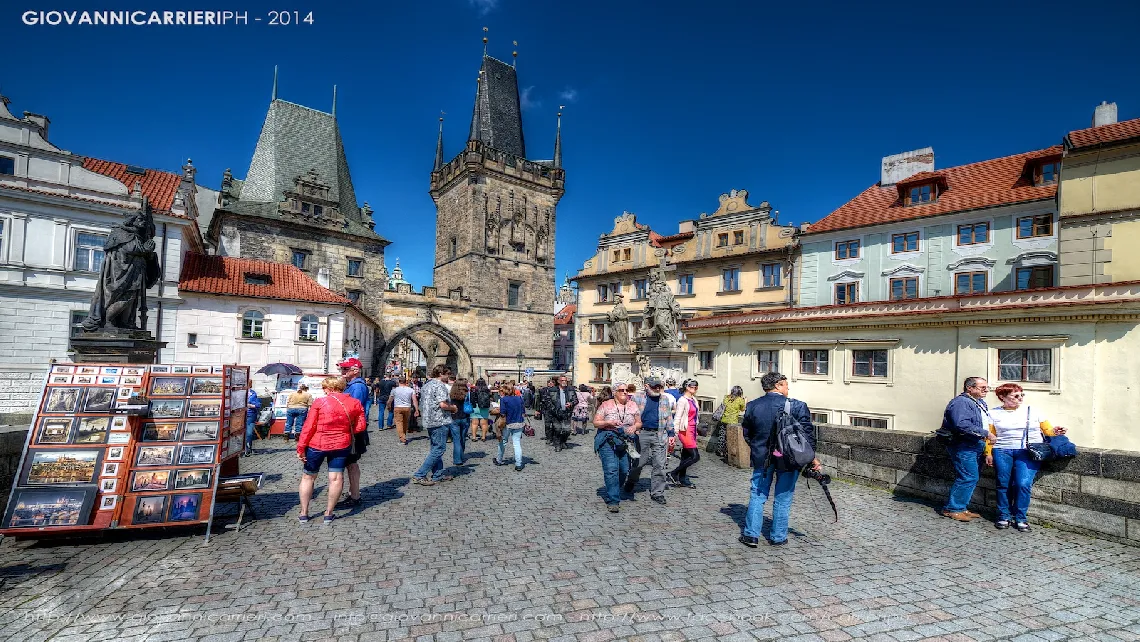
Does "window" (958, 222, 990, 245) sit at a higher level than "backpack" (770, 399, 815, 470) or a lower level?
higher

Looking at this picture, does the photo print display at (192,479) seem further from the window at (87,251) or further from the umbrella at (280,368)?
the window at (87,251)

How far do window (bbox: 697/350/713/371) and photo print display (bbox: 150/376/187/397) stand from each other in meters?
13.1

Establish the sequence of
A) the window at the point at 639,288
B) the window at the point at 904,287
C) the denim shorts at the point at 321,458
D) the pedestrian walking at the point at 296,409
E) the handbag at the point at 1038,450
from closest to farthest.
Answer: the handbag at the point at 1038,450
the denim shorts at the point at 321,458
the pedestrian walking at the point at 296,409
the window at the point at 904,287
the window at the point at 639,288

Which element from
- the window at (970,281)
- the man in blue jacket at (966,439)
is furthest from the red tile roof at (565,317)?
the man in blue jacket at (966,439)

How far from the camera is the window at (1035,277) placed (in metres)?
20.0

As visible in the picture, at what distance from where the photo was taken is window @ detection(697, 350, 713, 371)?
15.9 meters

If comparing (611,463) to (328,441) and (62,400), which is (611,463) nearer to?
(328,441)

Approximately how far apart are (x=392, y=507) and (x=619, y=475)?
302 centimetres

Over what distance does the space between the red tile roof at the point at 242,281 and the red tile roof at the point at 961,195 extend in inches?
936

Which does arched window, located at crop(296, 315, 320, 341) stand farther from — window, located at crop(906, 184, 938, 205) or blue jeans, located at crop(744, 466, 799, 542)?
window, located at crop(906, 184, 938, 205)

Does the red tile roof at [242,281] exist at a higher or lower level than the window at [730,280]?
lower

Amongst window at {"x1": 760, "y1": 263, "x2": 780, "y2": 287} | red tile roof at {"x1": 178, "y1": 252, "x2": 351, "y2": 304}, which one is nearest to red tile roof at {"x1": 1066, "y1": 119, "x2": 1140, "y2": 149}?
window at {"x1": 760, "y1": 263, "x2": 780, "y2": 287}

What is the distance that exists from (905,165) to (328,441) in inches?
1119

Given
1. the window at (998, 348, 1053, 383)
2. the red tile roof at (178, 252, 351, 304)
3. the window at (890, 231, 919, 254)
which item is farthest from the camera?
the window at (890, 231, 919, 254)
